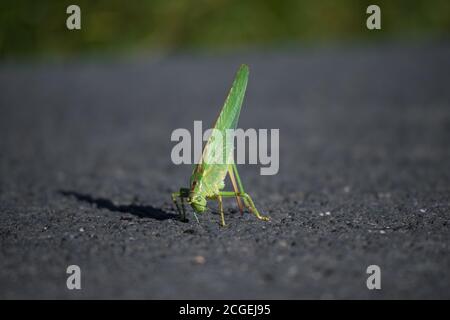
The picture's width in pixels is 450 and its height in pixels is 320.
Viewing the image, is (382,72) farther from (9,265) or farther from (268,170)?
(9,265)

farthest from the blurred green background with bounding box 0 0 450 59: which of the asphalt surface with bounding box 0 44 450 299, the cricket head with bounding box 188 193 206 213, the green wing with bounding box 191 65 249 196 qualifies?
the cricket head with bounding box 188 193 206 213

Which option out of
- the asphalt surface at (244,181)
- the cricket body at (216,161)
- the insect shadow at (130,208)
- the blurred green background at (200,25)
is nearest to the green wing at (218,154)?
the cricket body at (216,161)

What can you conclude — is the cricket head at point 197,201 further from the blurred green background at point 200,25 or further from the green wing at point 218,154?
the blurred green background at point 200,25

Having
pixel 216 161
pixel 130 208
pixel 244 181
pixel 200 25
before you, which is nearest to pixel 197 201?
pixel 216 161

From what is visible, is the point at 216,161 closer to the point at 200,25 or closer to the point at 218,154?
the point at 218,154

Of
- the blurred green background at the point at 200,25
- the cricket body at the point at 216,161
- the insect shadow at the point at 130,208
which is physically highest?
the blurred green background at the point at 200,25

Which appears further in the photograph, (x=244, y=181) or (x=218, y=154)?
(x=244, y=181)

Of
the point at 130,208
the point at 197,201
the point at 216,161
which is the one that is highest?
the point at 216,161
